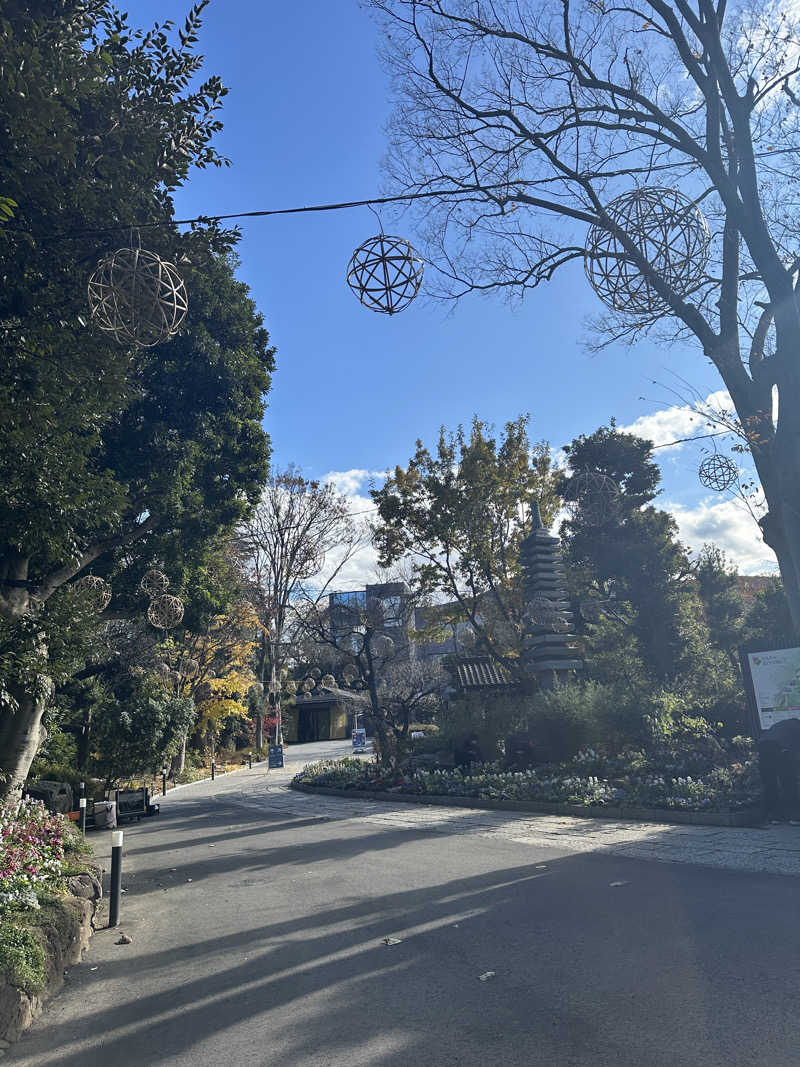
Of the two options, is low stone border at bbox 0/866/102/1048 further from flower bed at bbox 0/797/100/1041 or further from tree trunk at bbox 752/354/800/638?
tree trunk at bbox 752/354/800/638

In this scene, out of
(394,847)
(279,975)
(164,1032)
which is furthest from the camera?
(394,847)

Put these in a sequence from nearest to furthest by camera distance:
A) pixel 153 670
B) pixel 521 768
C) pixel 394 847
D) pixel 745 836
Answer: pixel 745 836 → pixel 394 847 → pixel 521 768 → pixel 153 670

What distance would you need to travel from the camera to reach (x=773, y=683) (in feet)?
33.9

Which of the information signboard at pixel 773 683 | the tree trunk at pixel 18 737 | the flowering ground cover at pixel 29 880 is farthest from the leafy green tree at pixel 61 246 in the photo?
the information signboard at pixel 773 683

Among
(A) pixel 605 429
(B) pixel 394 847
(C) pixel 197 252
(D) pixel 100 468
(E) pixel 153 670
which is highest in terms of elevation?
(A) pixel 605 429

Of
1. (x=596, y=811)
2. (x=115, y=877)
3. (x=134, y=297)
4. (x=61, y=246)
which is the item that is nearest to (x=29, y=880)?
(x=115, y=877)

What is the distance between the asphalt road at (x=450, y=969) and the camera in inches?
146

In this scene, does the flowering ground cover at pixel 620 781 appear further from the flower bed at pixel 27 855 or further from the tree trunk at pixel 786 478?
the flower bed at pixel 27 855

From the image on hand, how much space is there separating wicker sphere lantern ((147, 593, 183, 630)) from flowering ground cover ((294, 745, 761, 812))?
6.94 meters

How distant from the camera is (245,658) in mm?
33031

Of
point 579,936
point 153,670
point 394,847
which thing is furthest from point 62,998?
point 153,670

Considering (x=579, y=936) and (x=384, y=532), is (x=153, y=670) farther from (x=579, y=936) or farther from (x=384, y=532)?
(x=579, y=936)

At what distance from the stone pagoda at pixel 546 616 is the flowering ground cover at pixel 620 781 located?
323 centimetres

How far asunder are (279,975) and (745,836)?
658 cm
